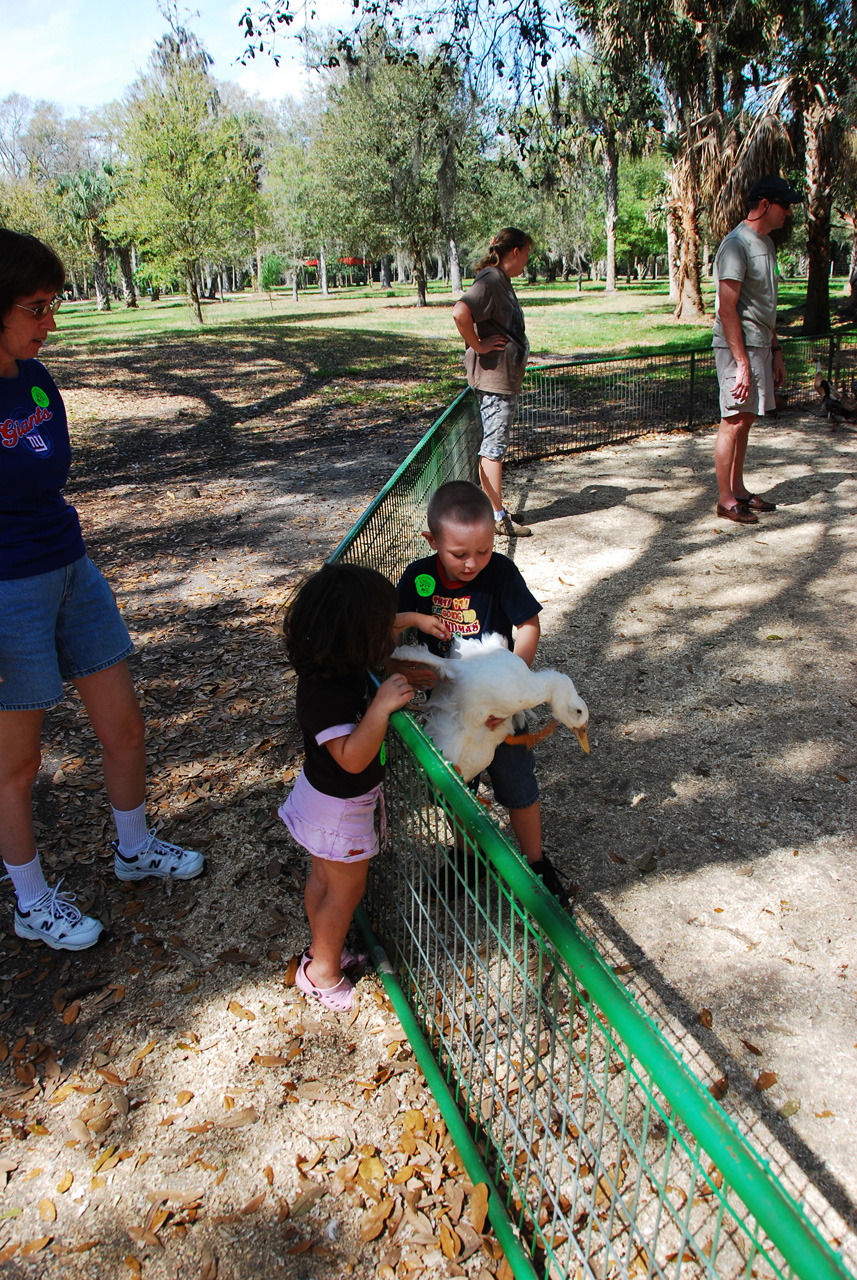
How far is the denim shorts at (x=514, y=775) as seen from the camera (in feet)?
8.81

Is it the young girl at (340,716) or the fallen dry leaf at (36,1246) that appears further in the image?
the young girl at (340,716)

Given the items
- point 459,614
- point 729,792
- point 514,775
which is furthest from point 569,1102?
point 729,792

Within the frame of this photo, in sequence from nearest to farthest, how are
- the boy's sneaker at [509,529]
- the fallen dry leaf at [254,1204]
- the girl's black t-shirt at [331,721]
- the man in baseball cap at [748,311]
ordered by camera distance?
the fallen dry leaf at [254,1204]
the girl's black t-shirt at [331,721]
the man in baseball cap at [748,311]
the boy's sneaker at [509,529]

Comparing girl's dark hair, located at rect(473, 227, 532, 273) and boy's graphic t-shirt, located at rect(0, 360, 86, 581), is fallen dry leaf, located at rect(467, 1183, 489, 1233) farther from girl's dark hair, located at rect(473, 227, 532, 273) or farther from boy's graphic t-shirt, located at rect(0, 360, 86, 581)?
girl's dark hair, located at rect(473, 227, 532, 273)

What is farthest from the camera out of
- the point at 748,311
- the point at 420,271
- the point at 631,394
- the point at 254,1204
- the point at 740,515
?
the point at 420,271

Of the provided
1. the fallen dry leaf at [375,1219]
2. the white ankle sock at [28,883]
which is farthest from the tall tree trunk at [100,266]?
the fallen dry leaf at [375,1219]

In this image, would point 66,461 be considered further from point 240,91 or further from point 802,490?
point 240,91

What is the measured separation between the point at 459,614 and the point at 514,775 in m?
A: 0.56

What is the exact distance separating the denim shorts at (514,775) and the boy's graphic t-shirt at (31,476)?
1480 millimetres

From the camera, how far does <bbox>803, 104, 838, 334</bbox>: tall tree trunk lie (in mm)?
15852

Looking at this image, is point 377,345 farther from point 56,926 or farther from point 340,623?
point 340,623

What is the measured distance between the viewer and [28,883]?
269 centimetres

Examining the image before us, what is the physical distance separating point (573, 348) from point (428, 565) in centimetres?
1958

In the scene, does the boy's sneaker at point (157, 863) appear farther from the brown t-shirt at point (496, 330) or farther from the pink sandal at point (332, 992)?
the brown t-shirt at point (496, 330)
